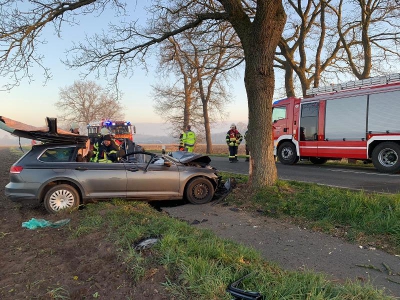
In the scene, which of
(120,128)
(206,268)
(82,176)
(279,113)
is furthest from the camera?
(120,128)

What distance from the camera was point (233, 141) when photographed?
15852 mm

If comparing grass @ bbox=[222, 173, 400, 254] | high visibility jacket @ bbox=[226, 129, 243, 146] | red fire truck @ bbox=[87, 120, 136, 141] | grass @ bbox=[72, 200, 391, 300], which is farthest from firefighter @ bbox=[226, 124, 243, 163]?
grass @ bbox=[72, 200, 391, 300]

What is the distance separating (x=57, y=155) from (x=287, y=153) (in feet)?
33.5

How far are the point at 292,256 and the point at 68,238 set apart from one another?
3.22 m

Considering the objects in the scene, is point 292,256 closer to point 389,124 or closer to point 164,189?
point 164,189

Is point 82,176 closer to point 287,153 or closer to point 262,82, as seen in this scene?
point 262,82

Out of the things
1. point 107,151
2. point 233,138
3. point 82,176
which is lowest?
point 82,176

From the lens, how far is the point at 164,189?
707cm

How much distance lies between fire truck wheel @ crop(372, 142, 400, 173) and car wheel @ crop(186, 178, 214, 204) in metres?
6.49

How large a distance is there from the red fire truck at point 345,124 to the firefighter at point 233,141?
215 cm

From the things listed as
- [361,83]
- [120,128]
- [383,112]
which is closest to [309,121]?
[361,83]

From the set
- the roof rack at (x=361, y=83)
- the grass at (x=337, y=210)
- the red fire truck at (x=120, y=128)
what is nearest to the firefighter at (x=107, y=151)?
the grass at (x=337, y=210)

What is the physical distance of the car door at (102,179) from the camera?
6.55 metres

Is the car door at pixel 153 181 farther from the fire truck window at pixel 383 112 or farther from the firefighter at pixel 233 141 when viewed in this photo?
the firefighter at pixel 233 141
